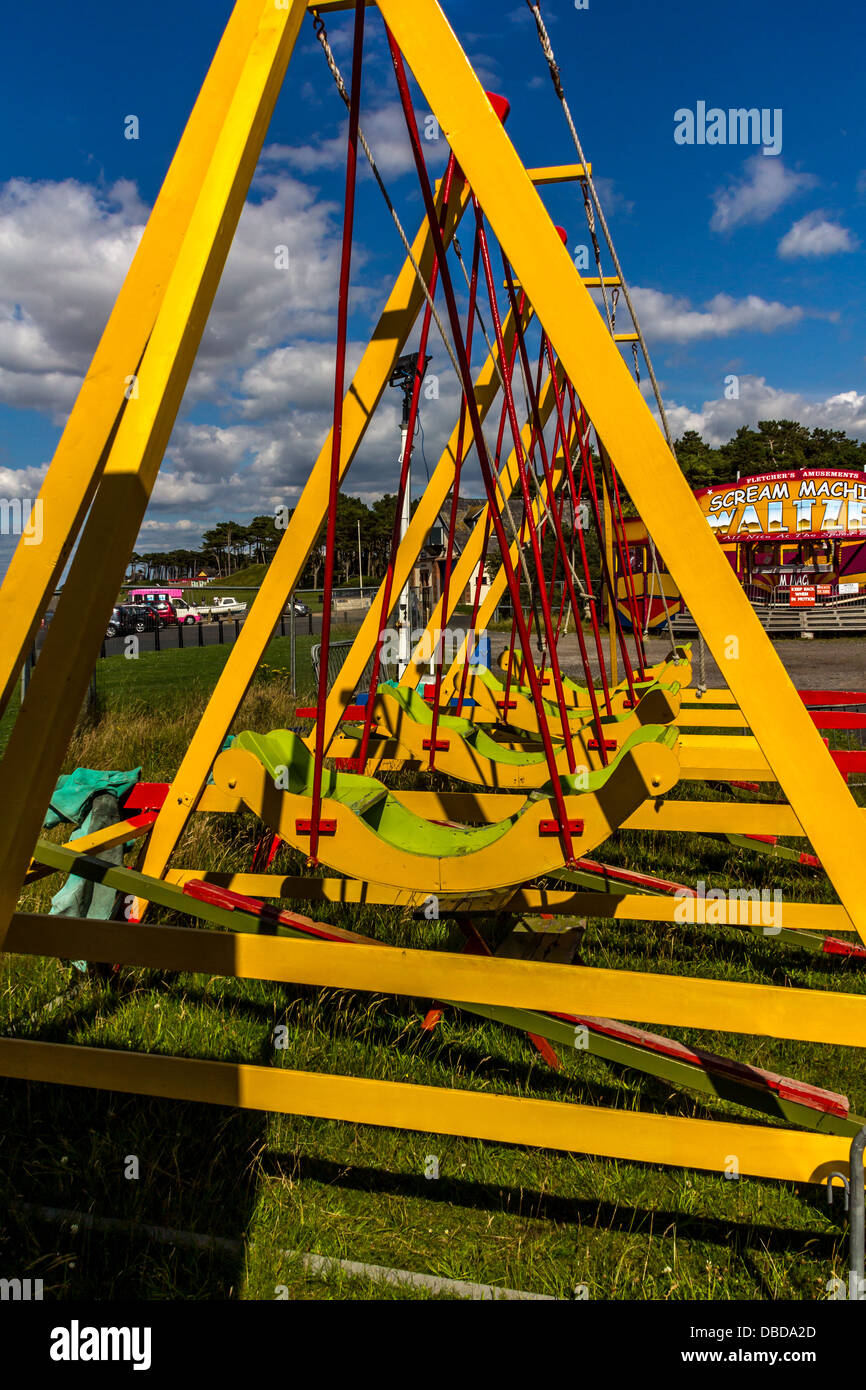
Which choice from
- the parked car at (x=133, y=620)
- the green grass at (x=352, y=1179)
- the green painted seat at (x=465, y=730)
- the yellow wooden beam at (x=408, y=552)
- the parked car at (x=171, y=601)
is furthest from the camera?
the parked car at (x=171, y=601)

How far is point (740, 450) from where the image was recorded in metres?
65.1

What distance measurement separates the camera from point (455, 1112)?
225cm

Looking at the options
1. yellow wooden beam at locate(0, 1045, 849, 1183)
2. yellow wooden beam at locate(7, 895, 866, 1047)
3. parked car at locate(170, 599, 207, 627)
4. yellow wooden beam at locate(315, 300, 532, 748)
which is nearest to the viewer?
yellow wooden beam at locate(0, 1045, 849, 1183)

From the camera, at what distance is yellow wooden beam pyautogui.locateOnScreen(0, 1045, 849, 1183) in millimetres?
2070

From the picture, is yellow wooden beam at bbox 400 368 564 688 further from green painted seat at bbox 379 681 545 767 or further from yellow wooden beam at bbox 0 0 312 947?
yellow wooden beam at bbox 0 0 312 947

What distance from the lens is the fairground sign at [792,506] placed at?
83.8 ft

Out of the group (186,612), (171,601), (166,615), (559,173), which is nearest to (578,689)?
(559,173)

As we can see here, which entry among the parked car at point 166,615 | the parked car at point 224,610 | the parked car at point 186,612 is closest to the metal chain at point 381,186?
the parked car at point 166,615

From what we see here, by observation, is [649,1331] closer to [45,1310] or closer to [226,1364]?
[226,1364]

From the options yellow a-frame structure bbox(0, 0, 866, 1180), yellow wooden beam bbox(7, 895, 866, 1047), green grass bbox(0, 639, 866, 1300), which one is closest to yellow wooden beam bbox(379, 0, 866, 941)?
yellow a-frame structure bbox(0, 0, 866, 1180)

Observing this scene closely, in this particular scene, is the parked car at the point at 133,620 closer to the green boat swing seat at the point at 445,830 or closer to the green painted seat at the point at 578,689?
the green painted seat at the point at 578,689

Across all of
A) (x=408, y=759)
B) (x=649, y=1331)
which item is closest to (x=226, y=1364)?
(x=649, y=1331)

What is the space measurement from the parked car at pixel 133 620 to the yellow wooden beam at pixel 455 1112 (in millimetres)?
36619

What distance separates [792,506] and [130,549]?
27358mm
